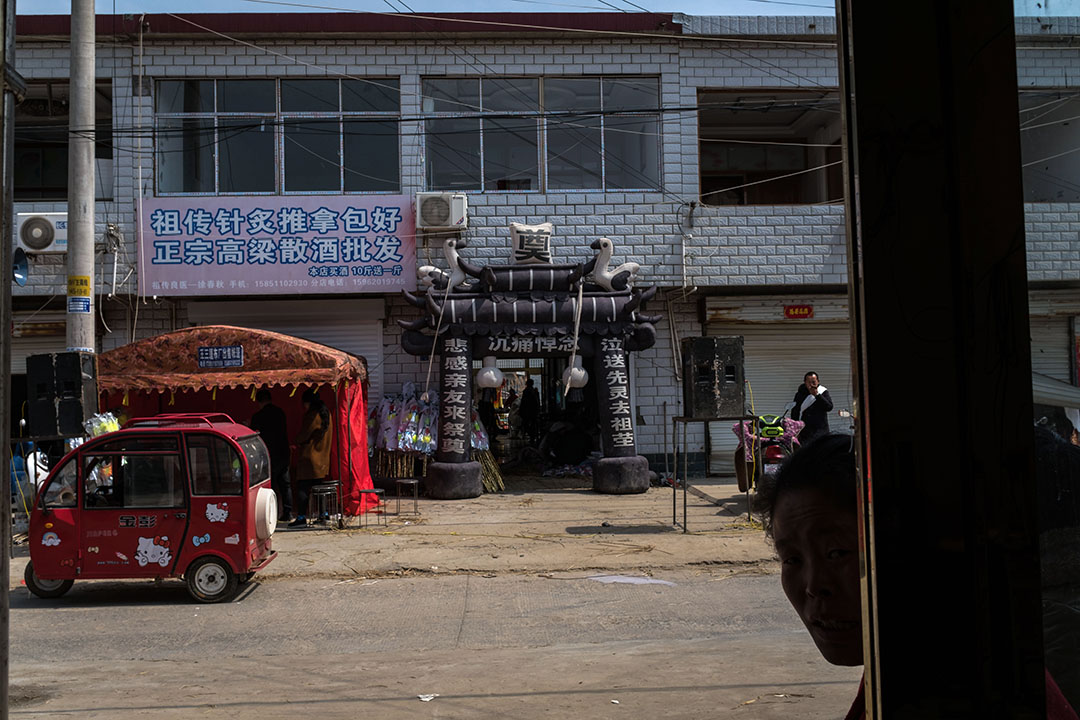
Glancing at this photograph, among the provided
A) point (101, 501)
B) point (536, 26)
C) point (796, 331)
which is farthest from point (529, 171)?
point (101, 501)

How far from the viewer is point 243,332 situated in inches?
473

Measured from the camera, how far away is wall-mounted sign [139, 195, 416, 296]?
15.0 m

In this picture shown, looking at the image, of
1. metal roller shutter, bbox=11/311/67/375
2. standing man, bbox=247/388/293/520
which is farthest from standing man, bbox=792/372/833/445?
metal roller shutter, bbox=11/311/67/375

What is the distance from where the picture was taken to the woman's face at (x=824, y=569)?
5.46 feet

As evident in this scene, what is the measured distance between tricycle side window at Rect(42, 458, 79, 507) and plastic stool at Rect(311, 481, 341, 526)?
3665 mm

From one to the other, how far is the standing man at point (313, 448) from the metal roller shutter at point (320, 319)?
379cm

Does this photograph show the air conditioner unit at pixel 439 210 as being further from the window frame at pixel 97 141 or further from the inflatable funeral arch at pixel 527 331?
the window frame at pixel 97 141

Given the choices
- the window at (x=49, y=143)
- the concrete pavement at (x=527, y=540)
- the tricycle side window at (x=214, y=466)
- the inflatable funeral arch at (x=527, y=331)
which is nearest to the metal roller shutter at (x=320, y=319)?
the inflatable funeral arch at (x=527, y=331)

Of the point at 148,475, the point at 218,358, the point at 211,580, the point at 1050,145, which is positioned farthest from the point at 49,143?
the point at 1050,145

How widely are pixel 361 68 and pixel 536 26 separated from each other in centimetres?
303

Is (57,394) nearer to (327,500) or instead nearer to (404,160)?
(327,500)

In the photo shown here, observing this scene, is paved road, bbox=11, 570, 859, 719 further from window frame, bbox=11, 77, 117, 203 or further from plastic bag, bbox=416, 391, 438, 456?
window frame, bbox=11, 77, 117, 203

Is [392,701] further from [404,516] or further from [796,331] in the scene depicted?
[796,331]

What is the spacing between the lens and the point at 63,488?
Answer: 8188 mm
